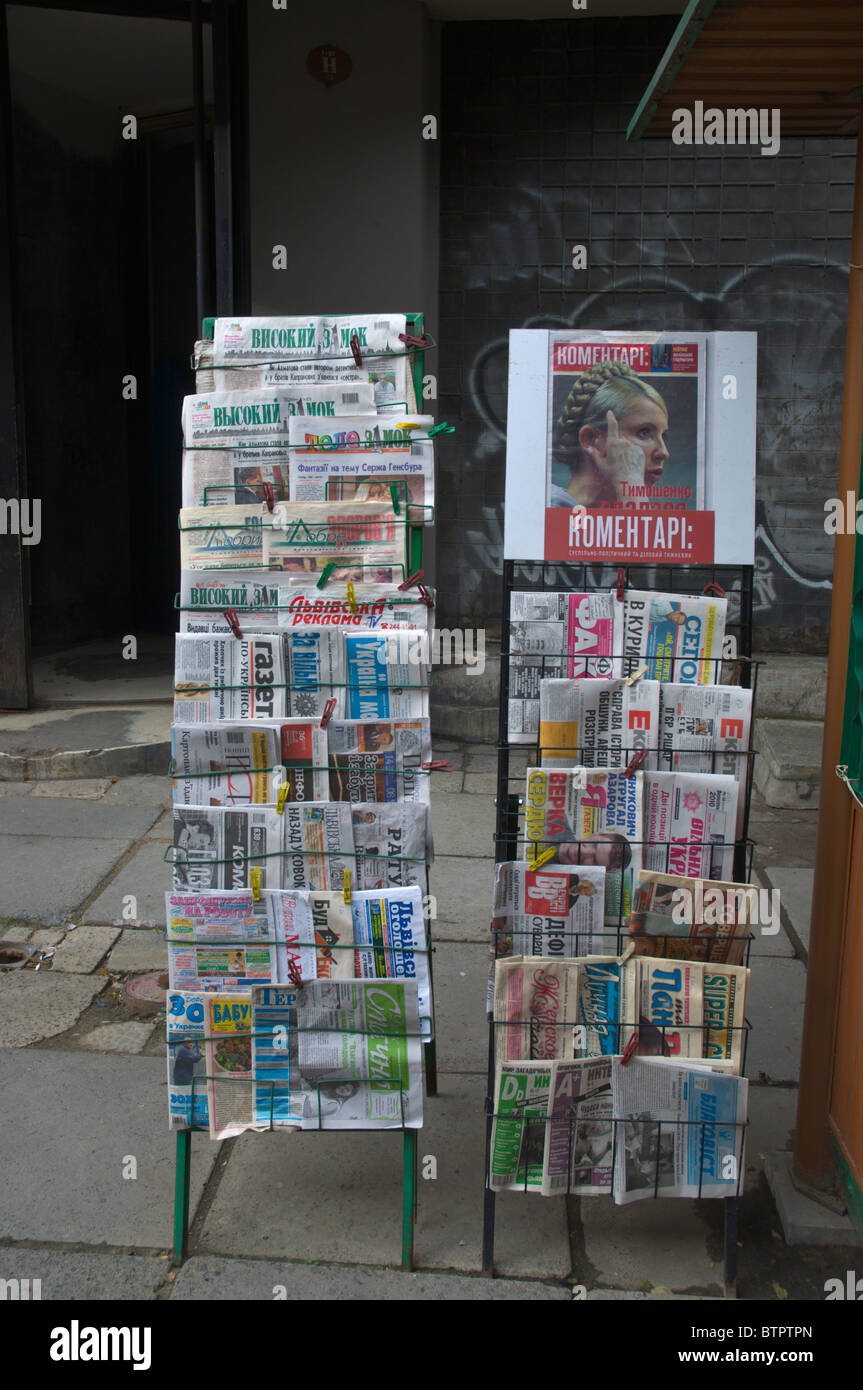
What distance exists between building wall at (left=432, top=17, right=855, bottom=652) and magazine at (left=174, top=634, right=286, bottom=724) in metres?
4.77

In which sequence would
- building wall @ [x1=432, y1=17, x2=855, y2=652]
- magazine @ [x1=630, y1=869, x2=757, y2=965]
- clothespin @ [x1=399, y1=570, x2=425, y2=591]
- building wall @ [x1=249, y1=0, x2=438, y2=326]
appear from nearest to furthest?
1. magazine @ [x1=630, y1=869, x2=757, y2=965]
2. clothespin @ [x1=399, y1=570, x2=425, y2=591]
3. building wall @ [x1=249, y1=0, x2=438, y2=326]
4. building wall @ [x1=432, y1=17, x2=855, y2=652]

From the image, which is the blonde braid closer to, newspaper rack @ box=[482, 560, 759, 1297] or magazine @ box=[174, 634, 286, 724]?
newspaper rack @ box=[482, 560, 759, 1297]

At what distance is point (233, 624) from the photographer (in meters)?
2.61

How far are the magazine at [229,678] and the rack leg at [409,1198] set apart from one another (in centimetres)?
107

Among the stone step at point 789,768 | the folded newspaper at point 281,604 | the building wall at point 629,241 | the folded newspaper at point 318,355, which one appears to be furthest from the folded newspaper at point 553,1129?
the building wall at point 629,241

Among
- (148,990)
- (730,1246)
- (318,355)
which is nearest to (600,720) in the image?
(318,355)

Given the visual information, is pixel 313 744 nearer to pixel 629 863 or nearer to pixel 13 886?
pixel 629 863

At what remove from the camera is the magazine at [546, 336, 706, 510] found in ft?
8.34

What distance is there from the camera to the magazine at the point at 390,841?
255cm

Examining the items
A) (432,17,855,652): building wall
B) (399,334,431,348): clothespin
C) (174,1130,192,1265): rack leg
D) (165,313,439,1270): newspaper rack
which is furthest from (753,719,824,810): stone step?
(174,1130,192,1265): rack leg

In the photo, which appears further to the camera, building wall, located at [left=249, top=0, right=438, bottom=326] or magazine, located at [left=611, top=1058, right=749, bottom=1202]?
building wall, located at [left=249, top=0, right=438, bottom=326]

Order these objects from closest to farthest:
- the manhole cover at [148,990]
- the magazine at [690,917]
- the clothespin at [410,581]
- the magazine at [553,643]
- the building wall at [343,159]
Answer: the magazine at [690,917] → the magazine at [553,643] → the clothespin at [410,581] → the manhole cover at [148,990] → the building wall at [343,159]

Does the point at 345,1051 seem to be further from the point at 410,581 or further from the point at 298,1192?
the point at 410,581

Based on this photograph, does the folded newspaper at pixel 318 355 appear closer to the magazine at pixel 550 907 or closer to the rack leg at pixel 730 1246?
the magazine at pixel 550 907
